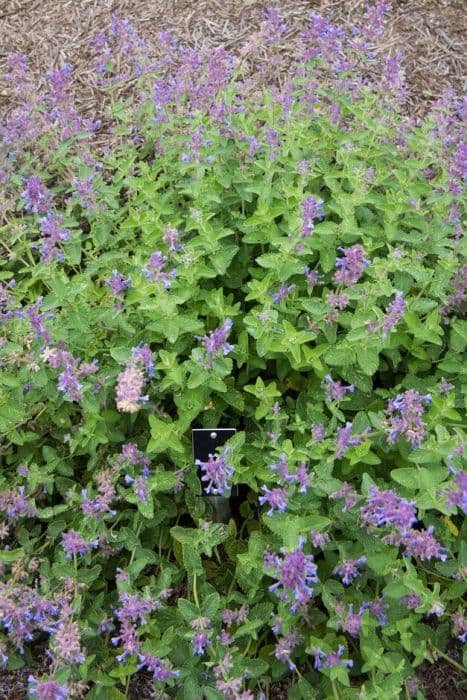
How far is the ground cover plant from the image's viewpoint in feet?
8.69

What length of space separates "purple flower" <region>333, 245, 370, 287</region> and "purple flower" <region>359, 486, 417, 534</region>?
3.13ft

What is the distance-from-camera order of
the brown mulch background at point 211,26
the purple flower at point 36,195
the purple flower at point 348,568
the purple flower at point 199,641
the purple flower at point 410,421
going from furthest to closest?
the brown mulch background at point 211,26
the purple flower at point 36,195
the purple flower at point 348,568
the purple flower at point 410,421
the purple flower at point 199,641

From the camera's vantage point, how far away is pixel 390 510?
238cm

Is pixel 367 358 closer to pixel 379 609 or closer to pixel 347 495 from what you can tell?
pixel 347 495

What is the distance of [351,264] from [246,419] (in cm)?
111

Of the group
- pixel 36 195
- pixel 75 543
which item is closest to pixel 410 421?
pixel 75 543

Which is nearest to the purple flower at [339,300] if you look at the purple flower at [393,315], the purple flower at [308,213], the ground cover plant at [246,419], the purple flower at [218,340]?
the ground cover plant at [246,419]

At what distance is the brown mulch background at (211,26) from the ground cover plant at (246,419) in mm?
1802

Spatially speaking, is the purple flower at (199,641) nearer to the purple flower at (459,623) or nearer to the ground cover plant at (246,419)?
the ground cover plant at (246,419)

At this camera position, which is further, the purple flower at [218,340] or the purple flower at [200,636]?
the purple flower at [218,340]

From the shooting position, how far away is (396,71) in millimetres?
3738

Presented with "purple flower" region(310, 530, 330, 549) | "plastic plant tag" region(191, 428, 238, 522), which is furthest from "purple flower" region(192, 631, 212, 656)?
"plastic plant tag" region(191, 428, 238, 522)

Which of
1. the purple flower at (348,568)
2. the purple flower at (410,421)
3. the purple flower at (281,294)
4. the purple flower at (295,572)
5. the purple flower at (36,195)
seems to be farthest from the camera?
the purple flower at (36,195)

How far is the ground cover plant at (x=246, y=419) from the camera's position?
8.69ft
